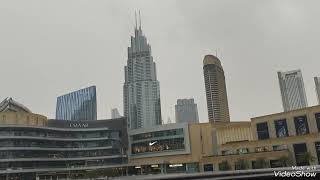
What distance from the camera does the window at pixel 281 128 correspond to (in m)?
99.5

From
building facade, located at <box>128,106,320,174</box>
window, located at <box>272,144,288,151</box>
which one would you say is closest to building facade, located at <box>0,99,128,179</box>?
building facade, located at <box>128,106,320,174</box>

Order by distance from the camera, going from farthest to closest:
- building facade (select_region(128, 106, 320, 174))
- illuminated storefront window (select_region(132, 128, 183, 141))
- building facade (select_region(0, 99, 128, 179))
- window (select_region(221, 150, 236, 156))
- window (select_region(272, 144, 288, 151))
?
1. illuminated storefront window (select_region(132, 128, 183, 141))
2. building facade (select_region(0, 99, 128, 179))
3. window (select_region(221, 150, 236, 156))
4. window (select_region(272, 144, 288, 151))
5. building facade (select_region(128, 106, 320, 174))

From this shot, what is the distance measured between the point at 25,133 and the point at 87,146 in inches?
1026

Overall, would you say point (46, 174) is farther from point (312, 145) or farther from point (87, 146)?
point (312, 145)

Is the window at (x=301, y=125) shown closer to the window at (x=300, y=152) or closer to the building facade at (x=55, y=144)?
the window at (x=300, y=152)

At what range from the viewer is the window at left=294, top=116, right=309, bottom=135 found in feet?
313

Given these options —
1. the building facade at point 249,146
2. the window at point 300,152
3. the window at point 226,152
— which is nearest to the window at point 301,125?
the building facade at point 249,146

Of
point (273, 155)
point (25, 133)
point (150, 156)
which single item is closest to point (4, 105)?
point (25, 133)

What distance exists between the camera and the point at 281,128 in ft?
328

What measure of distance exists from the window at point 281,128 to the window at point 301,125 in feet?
10.8

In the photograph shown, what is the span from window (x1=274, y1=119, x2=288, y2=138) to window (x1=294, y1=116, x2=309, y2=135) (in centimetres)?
331

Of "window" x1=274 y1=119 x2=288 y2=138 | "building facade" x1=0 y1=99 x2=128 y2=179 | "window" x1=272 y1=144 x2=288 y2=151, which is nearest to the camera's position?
"window" x1=272 y1=144 x2=288 y2=151

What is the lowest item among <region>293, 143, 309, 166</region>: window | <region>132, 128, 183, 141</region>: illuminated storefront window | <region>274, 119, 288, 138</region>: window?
<region>293, 143, 309, 166</region>: window

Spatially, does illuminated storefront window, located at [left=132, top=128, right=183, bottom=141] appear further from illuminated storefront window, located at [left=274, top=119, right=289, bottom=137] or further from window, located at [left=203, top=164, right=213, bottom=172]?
illuminated storefront window, located at [left=274, top=119, right=289, bottom=137]
